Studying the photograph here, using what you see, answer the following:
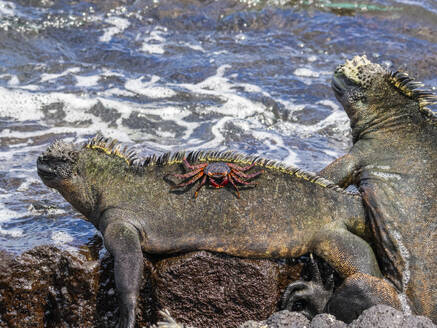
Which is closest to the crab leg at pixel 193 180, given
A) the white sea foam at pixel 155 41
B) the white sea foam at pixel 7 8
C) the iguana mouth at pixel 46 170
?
the iguana mouth at pixel 46 170

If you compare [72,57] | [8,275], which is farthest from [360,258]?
[72,57]

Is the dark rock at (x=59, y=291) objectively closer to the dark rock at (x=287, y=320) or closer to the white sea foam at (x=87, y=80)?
the dark rock at (x=287, y=320)

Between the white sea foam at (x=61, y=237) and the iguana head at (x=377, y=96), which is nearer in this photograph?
the white sea foam at (x=61, y=237)

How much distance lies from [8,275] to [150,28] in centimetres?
847

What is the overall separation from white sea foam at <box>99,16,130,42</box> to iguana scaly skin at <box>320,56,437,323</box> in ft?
22.4

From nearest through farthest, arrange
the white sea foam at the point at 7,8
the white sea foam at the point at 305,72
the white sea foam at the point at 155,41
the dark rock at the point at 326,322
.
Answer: the dark rock at the point at 326,322 < the white sea foam at the point at 305,72 < the white sea foam at the point at 155,41 < the white sea foam at the point at 7,8

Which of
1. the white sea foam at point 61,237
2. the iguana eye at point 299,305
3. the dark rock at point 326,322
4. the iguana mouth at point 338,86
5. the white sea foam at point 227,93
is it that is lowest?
the white sea foam at point 227,93

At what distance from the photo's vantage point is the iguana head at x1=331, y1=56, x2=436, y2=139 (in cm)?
476

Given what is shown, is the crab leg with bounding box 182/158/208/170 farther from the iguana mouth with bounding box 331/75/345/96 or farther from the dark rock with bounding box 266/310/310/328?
the iguana mouth with bounding box 331/75/345/96

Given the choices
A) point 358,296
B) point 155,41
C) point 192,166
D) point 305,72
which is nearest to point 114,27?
point 155,41

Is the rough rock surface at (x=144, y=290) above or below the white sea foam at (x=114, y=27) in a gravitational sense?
above

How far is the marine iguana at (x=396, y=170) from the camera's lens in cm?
421

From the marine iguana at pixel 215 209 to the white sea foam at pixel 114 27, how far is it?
7239 mm

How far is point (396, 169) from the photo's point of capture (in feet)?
14.8
